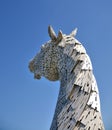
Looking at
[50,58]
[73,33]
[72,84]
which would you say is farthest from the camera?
[73,33]

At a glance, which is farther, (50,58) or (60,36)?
(50,58)

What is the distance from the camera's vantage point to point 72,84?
3840 mm

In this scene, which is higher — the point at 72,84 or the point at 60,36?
the point at 60,36

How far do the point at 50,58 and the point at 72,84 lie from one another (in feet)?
3.79

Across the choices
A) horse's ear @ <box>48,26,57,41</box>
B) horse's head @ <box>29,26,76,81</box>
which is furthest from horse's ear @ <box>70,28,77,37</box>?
horse's ear @ <box>48,26,57,41</box>

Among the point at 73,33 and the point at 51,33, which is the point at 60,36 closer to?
the point at 51,33

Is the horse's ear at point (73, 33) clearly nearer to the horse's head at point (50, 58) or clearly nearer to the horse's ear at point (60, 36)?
the horse's head at point (50, 58)

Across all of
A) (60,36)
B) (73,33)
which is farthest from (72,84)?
(73,33)

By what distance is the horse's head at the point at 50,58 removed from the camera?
4.67 metres

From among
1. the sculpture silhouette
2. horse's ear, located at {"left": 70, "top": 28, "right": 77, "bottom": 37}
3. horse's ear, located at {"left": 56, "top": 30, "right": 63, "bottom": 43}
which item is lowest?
the sculpture silhouette

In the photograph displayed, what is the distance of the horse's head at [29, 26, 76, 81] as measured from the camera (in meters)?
4.67

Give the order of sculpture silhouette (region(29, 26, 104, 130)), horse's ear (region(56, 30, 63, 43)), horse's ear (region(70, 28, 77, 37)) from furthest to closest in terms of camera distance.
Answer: horse's ear (region(70, 28, 77, 37)), horse's ear (region(56, 30, 63, 43)), sculpture silhouette (region(29, 26, 104, 130))

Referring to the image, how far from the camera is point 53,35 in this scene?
4762mm

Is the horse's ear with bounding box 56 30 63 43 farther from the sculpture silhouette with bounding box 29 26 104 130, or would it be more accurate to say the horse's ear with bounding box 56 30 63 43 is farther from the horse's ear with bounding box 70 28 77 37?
the horse's ear with bounding box 70 28 77 37
